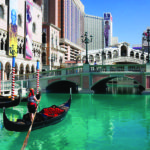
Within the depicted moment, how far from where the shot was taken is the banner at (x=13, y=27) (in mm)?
30156

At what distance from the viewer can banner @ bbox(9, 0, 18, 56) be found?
30.2 meters

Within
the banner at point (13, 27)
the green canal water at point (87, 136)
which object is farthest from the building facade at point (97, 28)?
the green canal water at point (87, 136)

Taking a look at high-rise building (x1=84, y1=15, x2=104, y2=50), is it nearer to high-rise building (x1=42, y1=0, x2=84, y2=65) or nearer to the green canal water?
high-rise building (x1=42, y1=0, x2=84, y2=65)

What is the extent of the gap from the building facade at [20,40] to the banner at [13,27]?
0.40 metres

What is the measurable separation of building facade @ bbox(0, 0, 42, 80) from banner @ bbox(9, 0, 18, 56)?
15.8 inches

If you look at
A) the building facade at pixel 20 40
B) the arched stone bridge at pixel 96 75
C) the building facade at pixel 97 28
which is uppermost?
the building facade at pixel 97 28

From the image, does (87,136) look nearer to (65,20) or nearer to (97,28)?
(65,20)

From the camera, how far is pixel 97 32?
13500 centimetres

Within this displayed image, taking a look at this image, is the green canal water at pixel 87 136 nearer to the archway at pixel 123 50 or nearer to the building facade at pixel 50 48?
the building facade at pixel 50 48

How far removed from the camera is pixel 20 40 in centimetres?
3300

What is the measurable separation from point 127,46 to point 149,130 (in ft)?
179

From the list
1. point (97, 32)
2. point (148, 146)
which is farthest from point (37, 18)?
point (97, 32)

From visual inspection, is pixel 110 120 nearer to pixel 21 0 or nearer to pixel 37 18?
pixel 21 0

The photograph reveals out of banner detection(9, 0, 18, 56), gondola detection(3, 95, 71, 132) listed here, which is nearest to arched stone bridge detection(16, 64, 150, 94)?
banner detection(9, 0, 18, 56)
